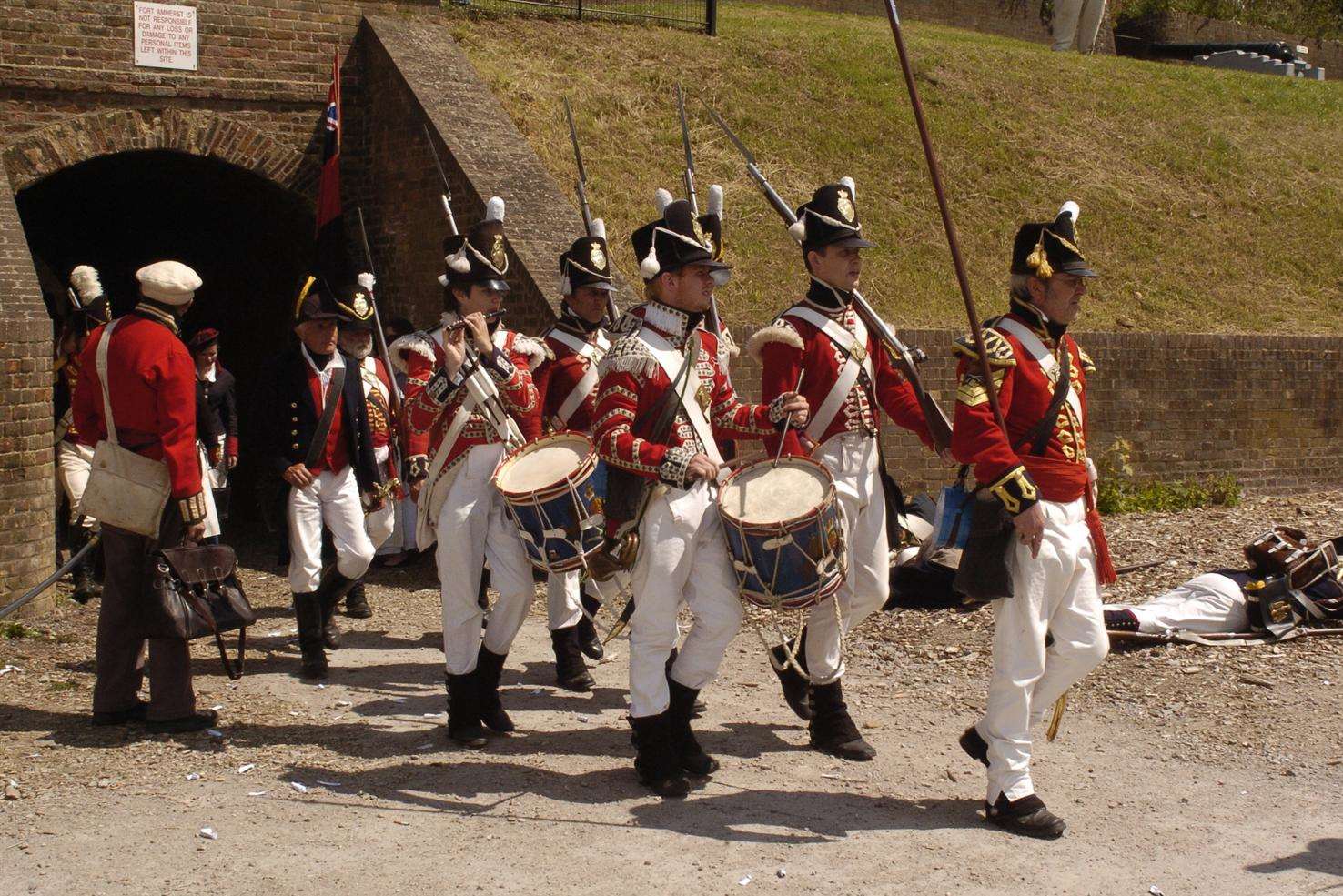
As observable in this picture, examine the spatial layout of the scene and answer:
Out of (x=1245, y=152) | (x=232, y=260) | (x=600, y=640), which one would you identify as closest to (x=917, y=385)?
(x=600, y=640)

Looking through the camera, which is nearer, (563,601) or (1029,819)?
(1029,819)

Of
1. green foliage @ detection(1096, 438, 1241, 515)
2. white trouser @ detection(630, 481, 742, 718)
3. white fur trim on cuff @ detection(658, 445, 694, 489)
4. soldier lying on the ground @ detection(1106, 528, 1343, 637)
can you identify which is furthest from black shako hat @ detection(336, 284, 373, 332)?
green foliage @ detection(1096, 438, 1241, 515)

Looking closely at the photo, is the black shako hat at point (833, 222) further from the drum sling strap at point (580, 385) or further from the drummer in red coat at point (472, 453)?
the drum sling strap at point (580, 385)

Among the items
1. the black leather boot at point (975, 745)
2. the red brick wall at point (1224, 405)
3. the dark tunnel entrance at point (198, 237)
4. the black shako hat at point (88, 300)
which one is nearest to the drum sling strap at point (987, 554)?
the black leather boot at point (975, 745)

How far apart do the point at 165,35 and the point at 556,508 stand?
30.2 feet

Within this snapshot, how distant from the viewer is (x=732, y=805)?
5648mm

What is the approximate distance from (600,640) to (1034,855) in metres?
3.93

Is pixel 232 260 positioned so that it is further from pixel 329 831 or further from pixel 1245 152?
pixel 1245 152

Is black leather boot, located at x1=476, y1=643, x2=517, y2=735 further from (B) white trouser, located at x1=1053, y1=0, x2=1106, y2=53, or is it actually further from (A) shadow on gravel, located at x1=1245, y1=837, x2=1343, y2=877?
(B) white trouser, located at x1=1053, y1=0, x2=1106, y2=53

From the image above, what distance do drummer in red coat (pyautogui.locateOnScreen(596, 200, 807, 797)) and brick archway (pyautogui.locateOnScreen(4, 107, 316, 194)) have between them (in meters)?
8.69

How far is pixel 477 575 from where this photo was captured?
258 inches

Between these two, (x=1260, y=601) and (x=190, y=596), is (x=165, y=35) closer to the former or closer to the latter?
(x=190, y=596)

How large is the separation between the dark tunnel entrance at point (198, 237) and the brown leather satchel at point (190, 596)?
7847 millimetres

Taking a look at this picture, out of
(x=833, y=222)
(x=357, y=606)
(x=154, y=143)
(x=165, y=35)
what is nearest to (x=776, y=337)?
(x=833, y=222)
